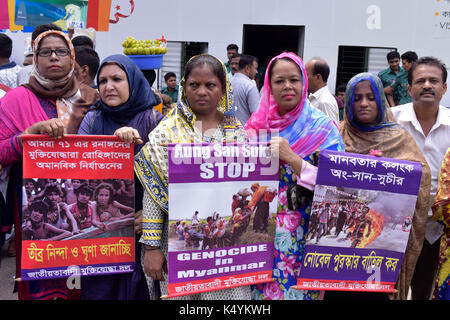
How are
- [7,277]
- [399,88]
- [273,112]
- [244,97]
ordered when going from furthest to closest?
[399,88]
[244,97]
[7,277]
[273,112]

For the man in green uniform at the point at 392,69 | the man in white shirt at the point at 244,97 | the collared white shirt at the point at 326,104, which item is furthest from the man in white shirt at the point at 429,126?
the man in green uniform at the point at 392,69

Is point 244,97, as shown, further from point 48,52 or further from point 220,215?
point 220,215

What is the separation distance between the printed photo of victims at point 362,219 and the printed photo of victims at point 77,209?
1.12 metres

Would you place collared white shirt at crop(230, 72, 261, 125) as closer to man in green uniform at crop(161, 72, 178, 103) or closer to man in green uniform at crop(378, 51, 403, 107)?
man in green uniform at crop(161, 72, 178, 103)

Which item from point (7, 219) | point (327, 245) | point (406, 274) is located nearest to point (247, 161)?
point (327, 245)

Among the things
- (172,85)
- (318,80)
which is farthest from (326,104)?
(172,85)

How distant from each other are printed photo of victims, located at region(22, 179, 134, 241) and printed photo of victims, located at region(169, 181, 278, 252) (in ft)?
1.42

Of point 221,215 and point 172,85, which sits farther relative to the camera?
point 172,85

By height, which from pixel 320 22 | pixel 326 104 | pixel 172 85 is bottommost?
pixel 326 104

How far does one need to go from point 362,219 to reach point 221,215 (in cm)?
85

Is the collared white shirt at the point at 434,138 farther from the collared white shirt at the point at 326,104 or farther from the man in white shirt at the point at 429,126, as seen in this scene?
the collared white shirt at the point at 326,104

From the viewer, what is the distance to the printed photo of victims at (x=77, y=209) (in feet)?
8.14

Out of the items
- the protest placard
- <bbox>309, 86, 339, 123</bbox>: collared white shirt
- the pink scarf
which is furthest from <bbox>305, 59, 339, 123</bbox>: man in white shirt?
the protest placard

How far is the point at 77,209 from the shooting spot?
8.31ft
